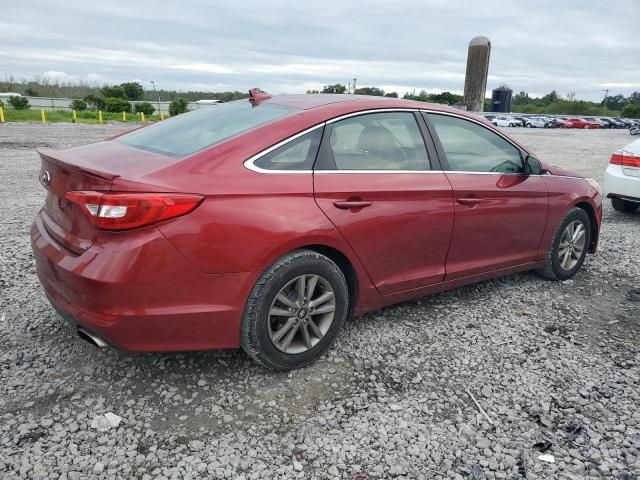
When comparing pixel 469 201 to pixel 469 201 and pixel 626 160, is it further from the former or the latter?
pixel 626 160

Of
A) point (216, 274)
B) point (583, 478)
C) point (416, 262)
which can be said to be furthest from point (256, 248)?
point (583, 478)

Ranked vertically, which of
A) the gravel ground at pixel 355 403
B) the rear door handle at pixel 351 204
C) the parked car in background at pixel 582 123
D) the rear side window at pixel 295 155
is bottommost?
the gravel ground at pixel 355 403

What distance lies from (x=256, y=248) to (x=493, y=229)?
6.90ft

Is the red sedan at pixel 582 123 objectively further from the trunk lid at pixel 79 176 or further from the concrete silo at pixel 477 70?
the trunk lid at pixel 79 176

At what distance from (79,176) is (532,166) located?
345cm

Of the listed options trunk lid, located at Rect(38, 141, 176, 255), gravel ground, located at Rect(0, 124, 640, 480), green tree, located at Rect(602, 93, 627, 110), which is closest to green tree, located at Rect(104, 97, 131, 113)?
gravel ground, located at Rect(0, 124, 640, 480)

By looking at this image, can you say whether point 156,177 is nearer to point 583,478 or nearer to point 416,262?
point 416,262

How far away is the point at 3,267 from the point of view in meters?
4.65

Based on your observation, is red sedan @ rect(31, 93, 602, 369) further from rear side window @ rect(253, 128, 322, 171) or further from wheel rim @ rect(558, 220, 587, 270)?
wheel rim @ rect(558, 220, 587, 270)

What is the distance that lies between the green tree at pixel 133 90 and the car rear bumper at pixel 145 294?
181ft

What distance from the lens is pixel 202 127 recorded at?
3340 millimetres

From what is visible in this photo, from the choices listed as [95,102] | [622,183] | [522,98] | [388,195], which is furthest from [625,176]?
[522,98]

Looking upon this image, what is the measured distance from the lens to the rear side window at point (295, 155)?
2.93 m

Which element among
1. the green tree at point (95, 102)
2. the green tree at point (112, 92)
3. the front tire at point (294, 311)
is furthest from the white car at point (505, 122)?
the front tire at point (294, 311)
